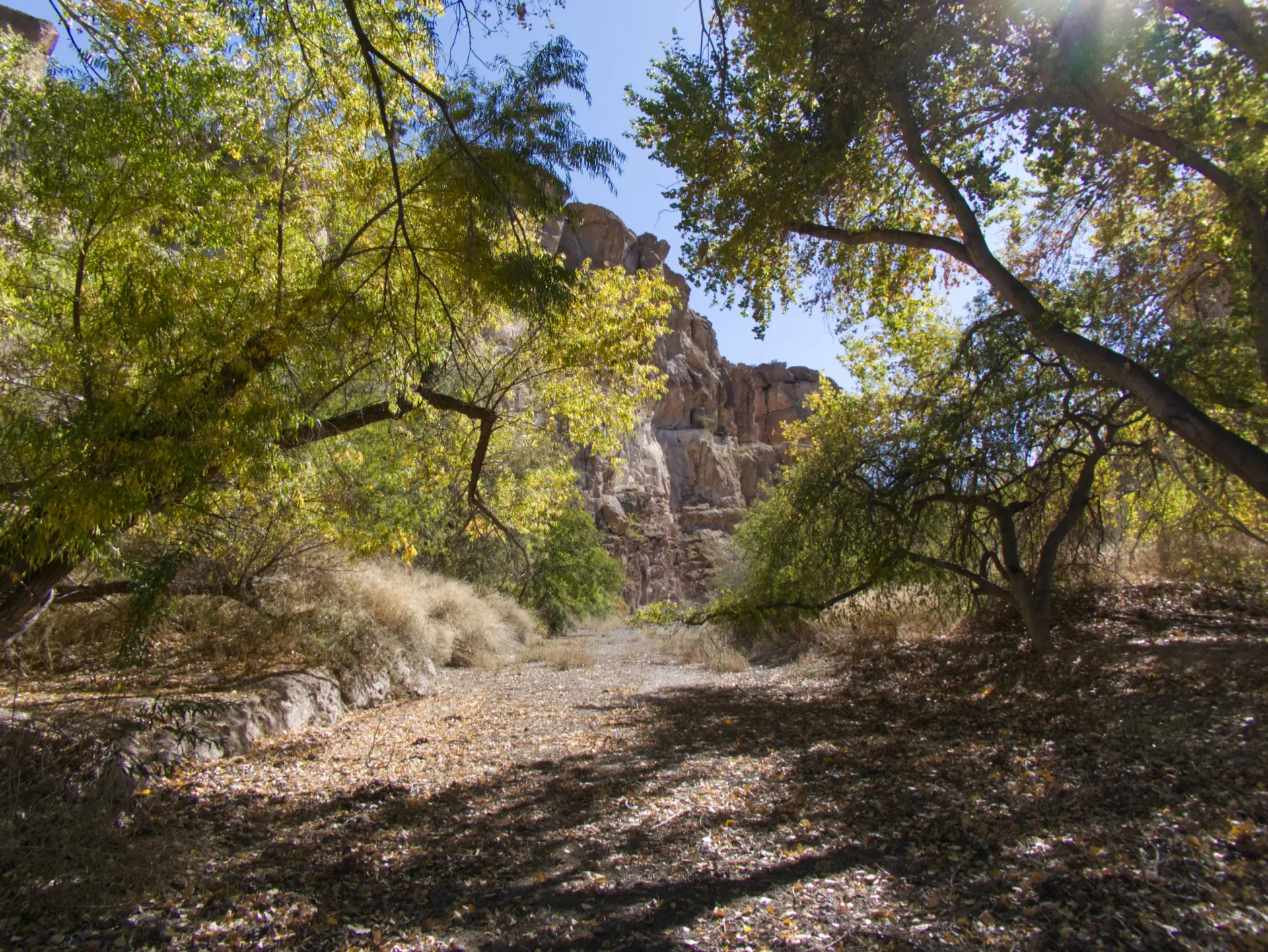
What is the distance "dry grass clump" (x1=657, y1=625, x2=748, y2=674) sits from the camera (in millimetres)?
12547

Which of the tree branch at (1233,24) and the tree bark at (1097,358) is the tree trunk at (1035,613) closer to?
the tree bark at (1097,358)

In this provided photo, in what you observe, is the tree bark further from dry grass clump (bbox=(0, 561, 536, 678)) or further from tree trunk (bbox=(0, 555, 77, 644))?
tree trunk (bbox=(0, 555, 77, 644))

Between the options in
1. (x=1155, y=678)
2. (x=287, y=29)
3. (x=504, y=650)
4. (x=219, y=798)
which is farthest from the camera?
(x=504, y=650)

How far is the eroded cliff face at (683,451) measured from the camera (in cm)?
3606

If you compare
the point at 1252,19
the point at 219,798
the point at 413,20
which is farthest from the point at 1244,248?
the point at 219,798

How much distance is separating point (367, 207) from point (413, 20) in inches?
72.8

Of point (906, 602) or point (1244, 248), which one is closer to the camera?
point (1244, 248)

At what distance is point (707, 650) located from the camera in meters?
14.5

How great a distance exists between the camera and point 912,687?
8.33 m

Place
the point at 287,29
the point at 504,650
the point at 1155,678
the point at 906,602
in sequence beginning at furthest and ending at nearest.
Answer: the point at 504,650 → the point at 906,602 → the point at 1155,678 → the point at 287,29

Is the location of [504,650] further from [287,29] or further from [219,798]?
[287,29]

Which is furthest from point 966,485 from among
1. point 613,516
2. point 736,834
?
point 613,516

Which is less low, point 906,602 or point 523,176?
point 523,176

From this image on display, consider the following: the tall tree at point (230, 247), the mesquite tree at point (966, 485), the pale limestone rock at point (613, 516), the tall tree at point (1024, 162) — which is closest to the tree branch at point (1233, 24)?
the tall tree at point (1024, 162)
